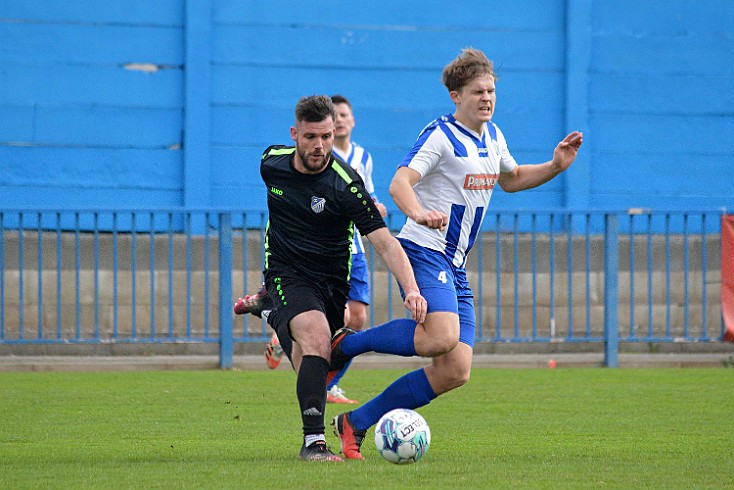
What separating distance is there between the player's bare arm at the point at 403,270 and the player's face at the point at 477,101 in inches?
33.8

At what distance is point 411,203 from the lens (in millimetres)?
6105

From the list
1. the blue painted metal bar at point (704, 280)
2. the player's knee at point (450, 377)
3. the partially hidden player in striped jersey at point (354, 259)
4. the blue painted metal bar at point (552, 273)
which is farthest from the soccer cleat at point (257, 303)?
the blue painted metal bar at point (704, 280)

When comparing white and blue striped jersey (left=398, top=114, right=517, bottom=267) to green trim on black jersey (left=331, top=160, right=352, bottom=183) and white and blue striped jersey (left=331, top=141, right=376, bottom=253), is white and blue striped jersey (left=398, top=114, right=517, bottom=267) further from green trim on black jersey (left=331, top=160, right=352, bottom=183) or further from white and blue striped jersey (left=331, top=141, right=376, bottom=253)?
white and blue striped jersey (left=331, top=141, right=376, bottom=253)

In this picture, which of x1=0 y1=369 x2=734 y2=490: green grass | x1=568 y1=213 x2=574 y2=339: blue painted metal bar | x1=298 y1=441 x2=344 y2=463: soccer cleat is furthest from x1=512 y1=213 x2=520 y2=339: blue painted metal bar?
x1=298 y1=441 x2=344 y2=463: soccer cleat

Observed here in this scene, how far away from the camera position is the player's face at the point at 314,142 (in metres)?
6.10

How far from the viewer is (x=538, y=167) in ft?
23.1

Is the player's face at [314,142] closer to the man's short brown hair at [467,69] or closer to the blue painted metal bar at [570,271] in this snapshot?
the man's short brown hair at [467,69]

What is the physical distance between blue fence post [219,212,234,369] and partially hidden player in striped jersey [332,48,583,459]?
5.66m

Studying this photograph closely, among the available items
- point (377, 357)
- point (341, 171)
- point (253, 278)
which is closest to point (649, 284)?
point (377, 357)

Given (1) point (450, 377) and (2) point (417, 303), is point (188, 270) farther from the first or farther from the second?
(2) point (417, 303)

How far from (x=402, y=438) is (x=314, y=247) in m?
1.13

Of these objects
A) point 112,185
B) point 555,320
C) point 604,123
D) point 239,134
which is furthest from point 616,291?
point 112,185

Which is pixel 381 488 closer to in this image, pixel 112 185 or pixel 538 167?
pixel 538 167

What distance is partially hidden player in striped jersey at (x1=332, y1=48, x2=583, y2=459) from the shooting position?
622 centimetres
